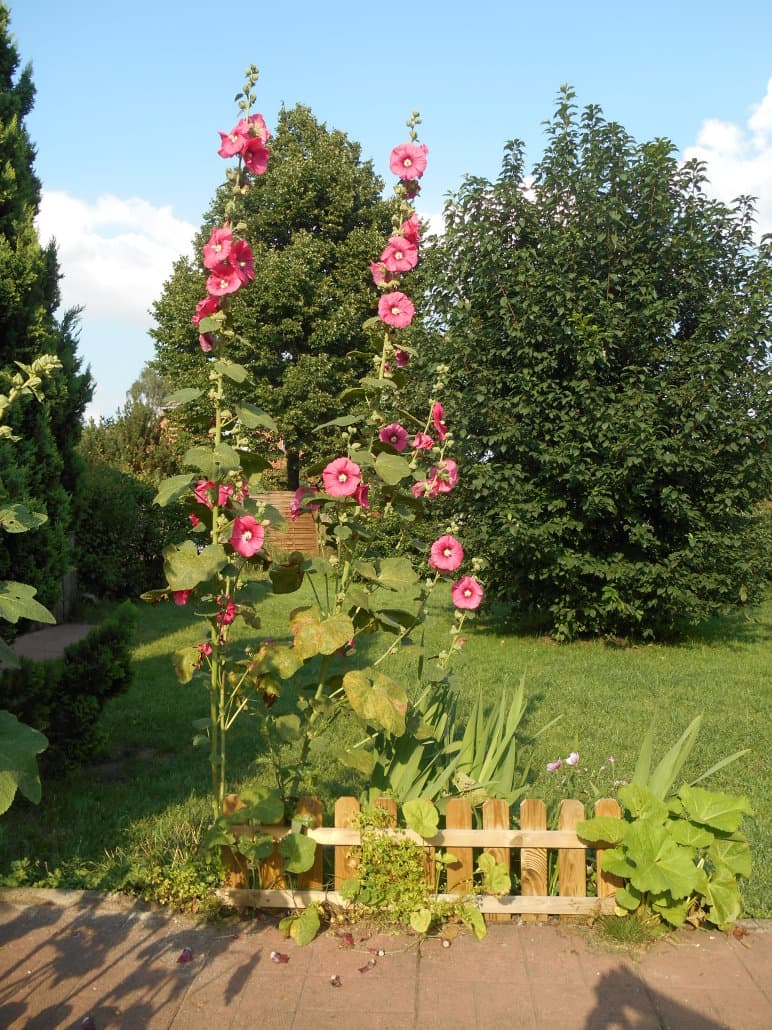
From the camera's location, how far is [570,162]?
28.3 feet

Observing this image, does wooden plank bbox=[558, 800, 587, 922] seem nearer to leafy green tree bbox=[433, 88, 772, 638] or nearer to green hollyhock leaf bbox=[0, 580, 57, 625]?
green hollyhock leaf bbox=[0, 580, 57, 625]

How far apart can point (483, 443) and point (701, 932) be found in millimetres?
6218

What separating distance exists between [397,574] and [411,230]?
3.89 ft

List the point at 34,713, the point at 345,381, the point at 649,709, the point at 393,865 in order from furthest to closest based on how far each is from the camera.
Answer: the point at 345,381 < the point at 649,709 < the point at 34,713 < the point at 393,865

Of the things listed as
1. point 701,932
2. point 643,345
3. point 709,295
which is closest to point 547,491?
point 643,345

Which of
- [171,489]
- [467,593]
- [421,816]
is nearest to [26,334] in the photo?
[171,489]

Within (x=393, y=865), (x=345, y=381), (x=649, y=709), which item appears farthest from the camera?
(x=345, y=381)

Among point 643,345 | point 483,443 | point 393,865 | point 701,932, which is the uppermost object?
point 643,345

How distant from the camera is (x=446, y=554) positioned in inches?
129

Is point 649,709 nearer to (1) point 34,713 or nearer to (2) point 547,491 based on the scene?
(2) point 547,491

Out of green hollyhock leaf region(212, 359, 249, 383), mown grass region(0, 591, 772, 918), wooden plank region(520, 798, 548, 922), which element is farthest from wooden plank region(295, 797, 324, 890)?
green hollyhock leaf region(212, 359, 249, 383)

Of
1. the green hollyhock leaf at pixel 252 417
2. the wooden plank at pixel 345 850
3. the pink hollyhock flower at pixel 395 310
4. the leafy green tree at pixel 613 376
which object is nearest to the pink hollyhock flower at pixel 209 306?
the green hollyhock leaf at pixel 252 417

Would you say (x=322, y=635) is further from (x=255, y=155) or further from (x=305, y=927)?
(x=255, y=155)

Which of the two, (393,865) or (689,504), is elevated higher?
(689,504)
